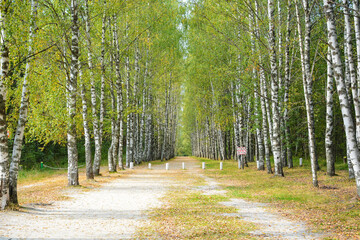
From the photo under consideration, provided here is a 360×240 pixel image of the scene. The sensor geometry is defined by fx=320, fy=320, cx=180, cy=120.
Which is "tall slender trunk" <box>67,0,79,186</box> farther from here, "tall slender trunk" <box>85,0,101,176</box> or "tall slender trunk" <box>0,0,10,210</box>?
"tall slender trunk" <box>0,0,10,210</box>

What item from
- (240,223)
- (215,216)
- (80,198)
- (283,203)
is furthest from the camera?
(80,198)

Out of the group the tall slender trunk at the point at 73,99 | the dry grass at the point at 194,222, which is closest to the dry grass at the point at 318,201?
the dry grass at the point at 194,222

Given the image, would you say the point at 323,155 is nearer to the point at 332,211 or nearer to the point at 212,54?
the point at 212,54

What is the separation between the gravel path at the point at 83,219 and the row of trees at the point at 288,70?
6864mm

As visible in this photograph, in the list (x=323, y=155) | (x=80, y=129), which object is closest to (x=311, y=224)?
(x=80, y=129)

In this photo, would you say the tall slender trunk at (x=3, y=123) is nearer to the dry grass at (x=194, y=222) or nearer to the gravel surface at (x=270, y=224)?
the dry grass at (x=194, y=222)

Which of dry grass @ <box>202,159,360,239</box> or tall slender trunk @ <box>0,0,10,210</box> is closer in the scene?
dry grass @ <box>202,159,360,239</box>

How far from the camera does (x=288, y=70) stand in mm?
20953

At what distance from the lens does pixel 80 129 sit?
944 inches

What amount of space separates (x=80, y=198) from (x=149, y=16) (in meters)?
19.2

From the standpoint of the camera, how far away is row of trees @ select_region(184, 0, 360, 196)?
37.4 feet

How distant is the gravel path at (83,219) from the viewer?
688 cm

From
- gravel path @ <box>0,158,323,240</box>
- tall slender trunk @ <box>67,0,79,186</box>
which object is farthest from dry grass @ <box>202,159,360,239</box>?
tall slender trunk @ <box>67,0,79,186</box>

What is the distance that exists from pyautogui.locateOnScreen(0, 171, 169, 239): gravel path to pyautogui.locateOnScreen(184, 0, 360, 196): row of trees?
6.86 m
